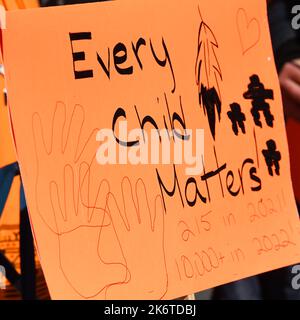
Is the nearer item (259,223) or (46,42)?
(46,42)

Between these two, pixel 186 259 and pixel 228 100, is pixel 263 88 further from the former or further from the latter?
pixel 186 259

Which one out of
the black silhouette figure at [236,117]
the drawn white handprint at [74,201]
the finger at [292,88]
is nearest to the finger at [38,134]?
the drawn white handprint at [74,201]

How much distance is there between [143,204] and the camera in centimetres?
66

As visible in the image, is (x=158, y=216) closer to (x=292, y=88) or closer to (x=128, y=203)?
(x=128, y=203)

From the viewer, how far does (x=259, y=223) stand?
0.73m

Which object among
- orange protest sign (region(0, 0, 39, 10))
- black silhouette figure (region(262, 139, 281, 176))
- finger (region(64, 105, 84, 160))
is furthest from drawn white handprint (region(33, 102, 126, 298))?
black silhouette figure (region(262, 139, 281, 176))

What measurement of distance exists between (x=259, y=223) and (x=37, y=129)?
320mm

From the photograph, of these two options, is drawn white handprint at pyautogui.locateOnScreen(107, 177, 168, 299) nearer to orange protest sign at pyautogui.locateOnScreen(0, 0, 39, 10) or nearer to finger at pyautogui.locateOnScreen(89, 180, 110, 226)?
finger at pyautogui.locateOnScreen(89, 180, 110, 226)

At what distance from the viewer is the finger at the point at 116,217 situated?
0.65 meters

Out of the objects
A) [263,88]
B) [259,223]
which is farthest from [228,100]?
[259,223]

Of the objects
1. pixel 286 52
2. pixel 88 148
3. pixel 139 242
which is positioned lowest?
pixel 139 242

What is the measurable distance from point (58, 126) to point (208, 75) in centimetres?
20

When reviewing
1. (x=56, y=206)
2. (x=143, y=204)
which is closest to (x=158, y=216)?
(x=143, y=204)

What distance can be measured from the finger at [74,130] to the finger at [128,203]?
0.07m
